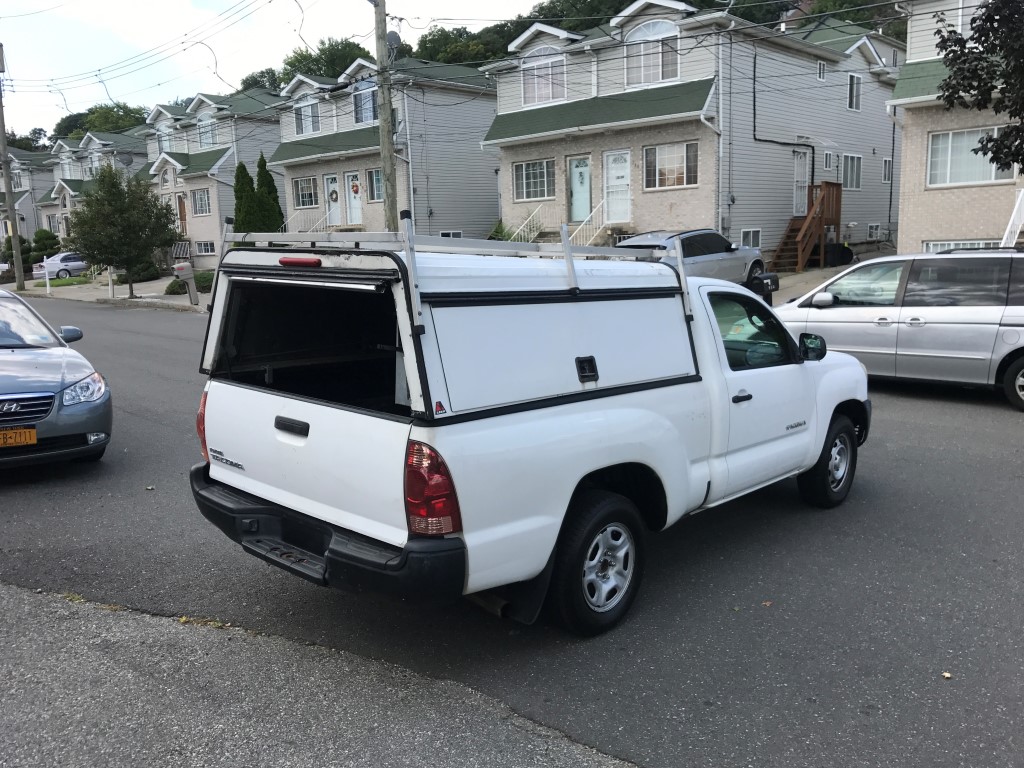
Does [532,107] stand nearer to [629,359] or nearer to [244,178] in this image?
[244,178]

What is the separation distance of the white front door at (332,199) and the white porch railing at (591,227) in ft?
42.2

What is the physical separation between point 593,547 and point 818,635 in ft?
3.96

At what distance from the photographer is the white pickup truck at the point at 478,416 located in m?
3.53

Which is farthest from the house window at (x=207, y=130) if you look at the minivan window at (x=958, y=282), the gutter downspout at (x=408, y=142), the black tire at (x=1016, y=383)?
the black tire at (x=1016, y=383)

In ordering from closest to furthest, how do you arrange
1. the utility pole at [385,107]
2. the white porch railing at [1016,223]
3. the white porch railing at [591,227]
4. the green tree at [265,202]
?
1. the white porch railing at [1016,223]
2. the utility pole at [385,107]
3. the white porch railing at [591,227]
4. the green tree at [265,202]

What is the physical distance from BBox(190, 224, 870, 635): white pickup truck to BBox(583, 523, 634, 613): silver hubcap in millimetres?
10

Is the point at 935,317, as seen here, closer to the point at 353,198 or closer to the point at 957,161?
the point at 957,161

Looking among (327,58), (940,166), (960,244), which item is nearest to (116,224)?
(940,166)

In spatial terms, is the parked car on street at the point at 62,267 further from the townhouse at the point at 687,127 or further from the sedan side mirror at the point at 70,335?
the sedan side mirror at the point at 70,335

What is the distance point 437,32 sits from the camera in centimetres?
6253

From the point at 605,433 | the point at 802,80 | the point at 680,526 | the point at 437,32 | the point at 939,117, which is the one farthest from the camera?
the point at 437,32

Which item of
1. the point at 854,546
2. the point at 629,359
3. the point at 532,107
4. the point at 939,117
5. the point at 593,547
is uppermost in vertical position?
the point at 532,107

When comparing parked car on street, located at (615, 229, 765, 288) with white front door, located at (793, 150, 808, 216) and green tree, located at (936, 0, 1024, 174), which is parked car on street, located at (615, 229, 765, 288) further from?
white front door, located at (793, 150, 808, 216)

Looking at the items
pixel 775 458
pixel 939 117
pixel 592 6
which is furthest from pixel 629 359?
pixel 592 6
